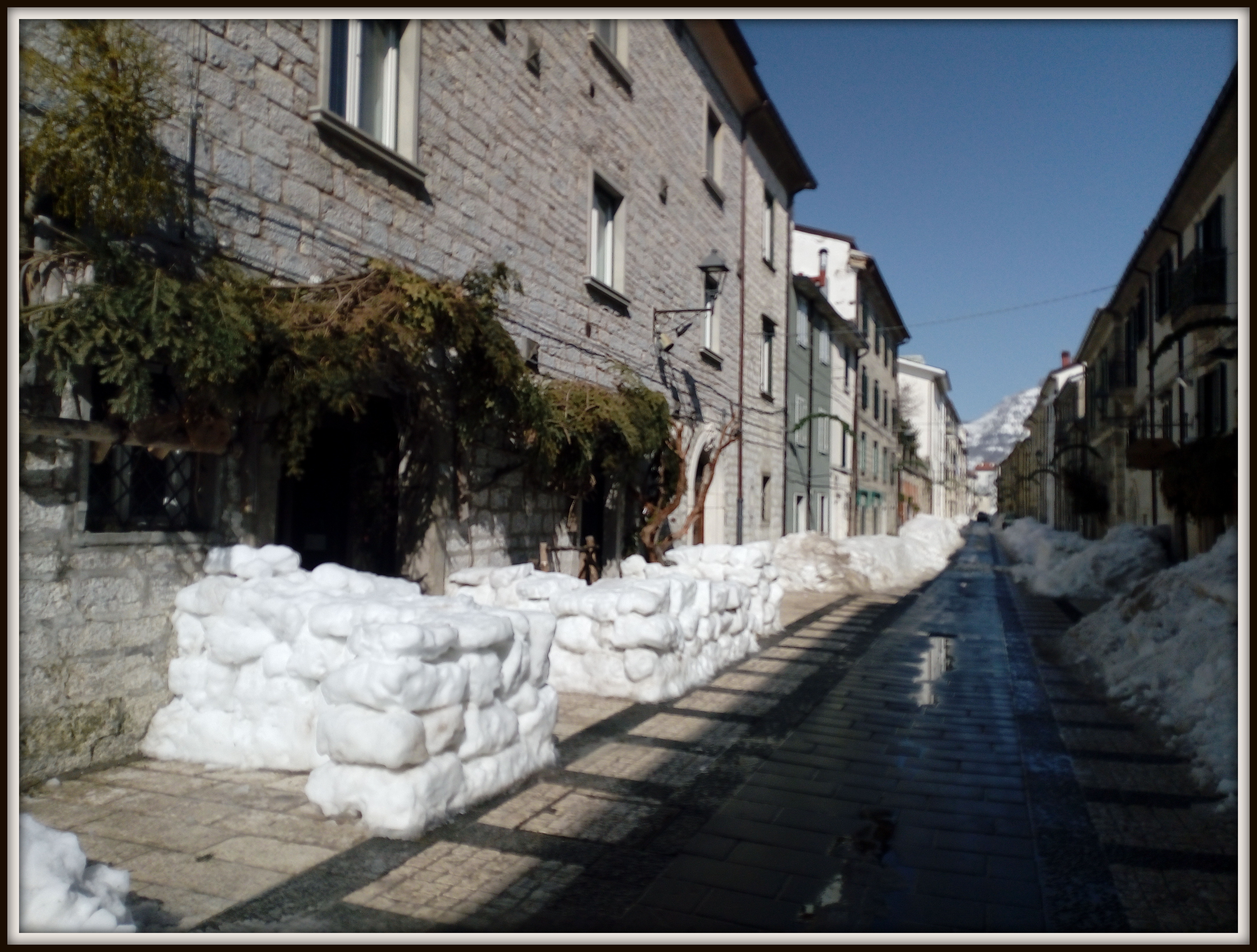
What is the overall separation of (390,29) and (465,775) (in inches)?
233

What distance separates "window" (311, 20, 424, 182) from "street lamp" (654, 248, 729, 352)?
5.54 meters

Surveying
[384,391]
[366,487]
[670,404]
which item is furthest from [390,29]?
[670,404]

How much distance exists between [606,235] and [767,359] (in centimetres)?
776

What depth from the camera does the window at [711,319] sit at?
48.7 feet

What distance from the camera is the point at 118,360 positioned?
427 centimetres

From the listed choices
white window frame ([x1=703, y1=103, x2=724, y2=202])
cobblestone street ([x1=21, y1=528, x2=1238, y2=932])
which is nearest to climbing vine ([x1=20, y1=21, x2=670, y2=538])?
cobblestone street ([x1=21, y1=528, x2=1238, y2=932])

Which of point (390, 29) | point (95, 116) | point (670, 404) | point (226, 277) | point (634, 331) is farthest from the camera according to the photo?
point (670, 404)

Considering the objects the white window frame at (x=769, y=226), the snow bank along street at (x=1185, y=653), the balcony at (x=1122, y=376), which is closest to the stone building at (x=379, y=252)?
the white window frame at (x=769, y=226)

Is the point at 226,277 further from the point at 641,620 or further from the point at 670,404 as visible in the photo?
the point at 670,404

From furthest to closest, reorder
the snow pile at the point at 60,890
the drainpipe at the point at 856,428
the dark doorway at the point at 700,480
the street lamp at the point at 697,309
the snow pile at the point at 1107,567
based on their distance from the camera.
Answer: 1. the drainpipe at the point at 856,428
2. the snow pile at the point at 1107,567
3. the dark doorway at the point at 700,480
4. the street lamp at the point at 697,309
5. the snow pile at the point at 60,890

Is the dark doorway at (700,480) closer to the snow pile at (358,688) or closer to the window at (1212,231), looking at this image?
the window at (1212,231)

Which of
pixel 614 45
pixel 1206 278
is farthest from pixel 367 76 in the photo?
pixel 1206 278

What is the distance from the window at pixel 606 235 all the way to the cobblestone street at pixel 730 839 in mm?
6308

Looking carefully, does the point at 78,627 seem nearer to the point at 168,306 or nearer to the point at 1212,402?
the point at 168,306
